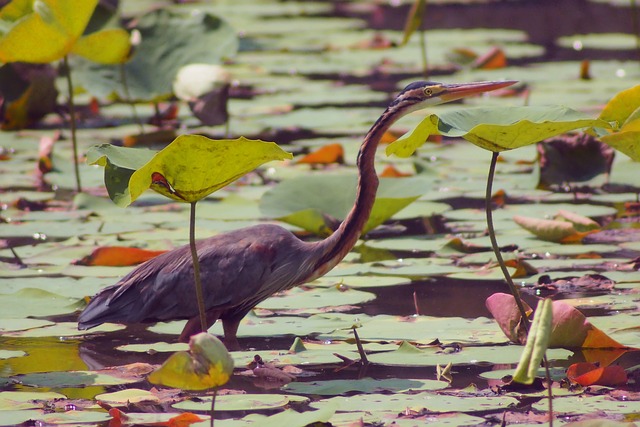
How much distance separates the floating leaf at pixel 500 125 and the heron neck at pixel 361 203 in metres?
0.49

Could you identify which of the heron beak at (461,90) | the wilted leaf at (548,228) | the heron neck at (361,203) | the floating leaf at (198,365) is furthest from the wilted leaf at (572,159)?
the floating leaf at (198,365)

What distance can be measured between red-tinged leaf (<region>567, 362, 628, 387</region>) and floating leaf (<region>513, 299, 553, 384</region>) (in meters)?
0.68

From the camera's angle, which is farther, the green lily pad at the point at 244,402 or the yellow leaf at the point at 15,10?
the yellow leaf at the point at 15,10

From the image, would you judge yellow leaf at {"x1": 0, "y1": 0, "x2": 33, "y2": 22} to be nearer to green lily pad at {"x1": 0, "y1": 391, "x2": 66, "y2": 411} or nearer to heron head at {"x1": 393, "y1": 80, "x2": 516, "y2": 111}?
heron head at {"x1": 393, "y1": 80, "x2": 516, "y2": 111}

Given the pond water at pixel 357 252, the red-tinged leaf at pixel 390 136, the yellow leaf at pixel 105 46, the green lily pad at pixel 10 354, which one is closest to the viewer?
the pond water at pixel 357 252

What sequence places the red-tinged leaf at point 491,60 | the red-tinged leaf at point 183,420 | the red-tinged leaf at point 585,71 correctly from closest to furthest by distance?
the red-tinged leaf at point 183,420, the red-tinged leaf at point 585,71, the red-tinged leaf at point 491,60

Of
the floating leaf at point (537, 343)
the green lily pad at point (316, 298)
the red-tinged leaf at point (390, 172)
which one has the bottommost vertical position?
the red-tinged leaf at point (390, 172)

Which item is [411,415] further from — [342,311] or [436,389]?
[342,311]

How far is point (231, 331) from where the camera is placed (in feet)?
13.8

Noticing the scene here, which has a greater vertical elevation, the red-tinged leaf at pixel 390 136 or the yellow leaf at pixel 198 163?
the yellow leaf at pixel 198 163

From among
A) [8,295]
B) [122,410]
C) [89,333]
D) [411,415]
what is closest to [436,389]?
[411,415]

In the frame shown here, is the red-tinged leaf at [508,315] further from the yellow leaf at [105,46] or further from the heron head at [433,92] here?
the yellow leaf at [105,46]

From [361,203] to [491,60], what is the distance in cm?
544

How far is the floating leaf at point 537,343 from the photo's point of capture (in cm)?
263
